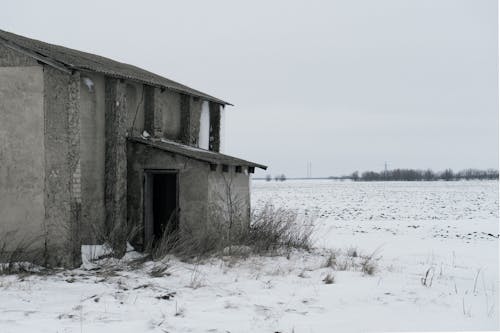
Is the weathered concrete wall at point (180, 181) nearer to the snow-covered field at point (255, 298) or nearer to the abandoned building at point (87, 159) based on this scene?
the abandoned building at point (87, 159)

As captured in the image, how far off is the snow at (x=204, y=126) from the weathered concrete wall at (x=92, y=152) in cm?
519

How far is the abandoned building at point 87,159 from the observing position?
1068 cm

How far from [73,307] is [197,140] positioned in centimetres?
970

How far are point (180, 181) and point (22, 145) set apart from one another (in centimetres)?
373

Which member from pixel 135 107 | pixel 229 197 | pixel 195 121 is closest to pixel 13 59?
pixel 135 107

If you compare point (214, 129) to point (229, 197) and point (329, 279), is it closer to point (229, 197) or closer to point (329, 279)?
point (229, 197)

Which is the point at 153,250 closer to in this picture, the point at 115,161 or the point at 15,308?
the point at 115,161

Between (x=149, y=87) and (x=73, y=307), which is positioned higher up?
(x=149, y=87)

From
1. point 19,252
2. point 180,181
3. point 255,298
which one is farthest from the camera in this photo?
point 180,181

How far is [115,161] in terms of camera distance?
12305mm

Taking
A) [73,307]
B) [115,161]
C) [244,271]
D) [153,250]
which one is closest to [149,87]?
[115,161]

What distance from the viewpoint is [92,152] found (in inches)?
472

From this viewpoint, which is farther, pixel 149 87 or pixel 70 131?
pixel 149 87

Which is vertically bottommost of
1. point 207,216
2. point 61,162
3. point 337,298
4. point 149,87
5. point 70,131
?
point 337,298
